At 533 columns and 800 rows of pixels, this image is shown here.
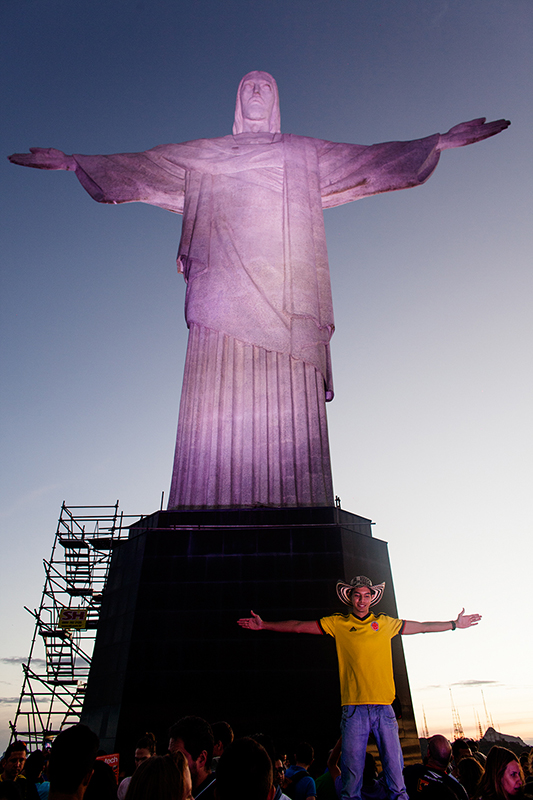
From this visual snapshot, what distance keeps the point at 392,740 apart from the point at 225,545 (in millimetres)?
3598

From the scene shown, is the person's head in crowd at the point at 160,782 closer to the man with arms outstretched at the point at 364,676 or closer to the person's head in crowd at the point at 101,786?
the person's head in crowd at the point at 101,786

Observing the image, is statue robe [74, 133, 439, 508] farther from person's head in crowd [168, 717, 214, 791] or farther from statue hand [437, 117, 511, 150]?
person's head in crowd [168, 717, 214, 791]

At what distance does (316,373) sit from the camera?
9102mm

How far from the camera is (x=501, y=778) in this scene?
346 cm

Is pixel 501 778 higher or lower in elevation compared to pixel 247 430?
lower

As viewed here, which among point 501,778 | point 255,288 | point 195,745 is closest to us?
point 195,745

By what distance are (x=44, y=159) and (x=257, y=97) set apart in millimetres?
4620

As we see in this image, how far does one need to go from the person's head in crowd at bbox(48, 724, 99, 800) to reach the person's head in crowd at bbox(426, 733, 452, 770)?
2664 millimetres

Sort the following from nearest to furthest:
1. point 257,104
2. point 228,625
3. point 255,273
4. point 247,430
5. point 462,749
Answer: point 462,749 → point 228,625 → point 247,430 → point 255,273 → point 257,104

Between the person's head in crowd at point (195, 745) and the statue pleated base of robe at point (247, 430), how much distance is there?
5112 mm

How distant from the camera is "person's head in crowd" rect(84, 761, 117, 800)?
2.53m

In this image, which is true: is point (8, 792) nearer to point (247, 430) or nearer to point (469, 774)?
point (469, 774)

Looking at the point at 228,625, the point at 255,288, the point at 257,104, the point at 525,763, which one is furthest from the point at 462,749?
the point at 257,104

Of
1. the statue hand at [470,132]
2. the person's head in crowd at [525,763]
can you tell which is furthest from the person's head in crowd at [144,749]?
the statue hand at [470,132]
